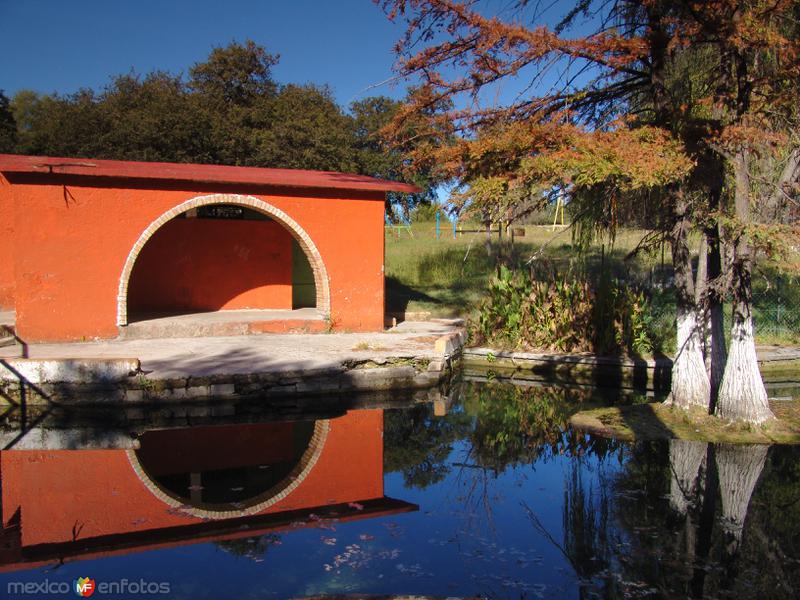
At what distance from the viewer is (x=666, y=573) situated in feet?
17.0

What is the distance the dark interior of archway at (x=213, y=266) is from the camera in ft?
52.5

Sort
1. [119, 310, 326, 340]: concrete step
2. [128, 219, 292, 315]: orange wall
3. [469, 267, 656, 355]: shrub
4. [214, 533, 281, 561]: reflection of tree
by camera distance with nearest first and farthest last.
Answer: [214, 533, 281, 561]: reflection of tree → [469, 267, 656, 355]: shrub → [119, 310, 326, 340]: concrete step → [128, 219, 292, 315]: orange wall

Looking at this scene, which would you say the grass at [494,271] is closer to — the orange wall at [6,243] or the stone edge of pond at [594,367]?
the stone edge of pond at [594,367]

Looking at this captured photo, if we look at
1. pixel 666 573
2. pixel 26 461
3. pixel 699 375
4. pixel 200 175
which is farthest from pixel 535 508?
pixel 200 175

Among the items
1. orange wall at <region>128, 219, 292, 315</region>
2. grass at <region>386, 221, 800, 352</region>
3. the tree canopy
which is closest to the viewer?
grass at <region>386, 221, 800, 352</region>

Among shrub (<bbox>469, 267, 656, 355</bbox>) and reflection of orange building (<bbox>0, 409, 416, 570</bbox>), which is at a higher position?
shrub (<bbox>469, 267, 656, 355</bbox>)

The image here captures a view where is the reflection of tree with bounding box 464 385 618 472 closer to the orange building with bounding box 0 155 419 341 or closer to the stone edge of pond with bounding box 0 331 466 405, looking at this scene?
the stone edge of pond with bounding box 0 331 466 405

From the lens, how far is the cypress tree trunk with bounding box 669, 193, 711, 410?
8688 mm

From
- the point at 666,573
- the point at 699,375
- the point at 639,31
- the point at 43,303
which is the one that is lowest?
the point at 666,573

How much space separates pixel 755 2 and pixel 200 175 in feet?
31.6

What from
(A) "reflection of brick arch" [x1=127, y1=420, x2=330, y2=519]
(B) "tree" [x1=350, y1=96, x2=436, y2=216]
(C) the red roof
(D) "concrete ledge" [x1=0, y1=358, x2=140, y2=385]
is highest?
(B) "tree" [x1=350, y1=96, x2=436, y2=216]

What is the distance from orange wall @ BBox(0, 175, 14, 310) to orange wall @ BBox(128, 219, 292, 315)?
2619 mm

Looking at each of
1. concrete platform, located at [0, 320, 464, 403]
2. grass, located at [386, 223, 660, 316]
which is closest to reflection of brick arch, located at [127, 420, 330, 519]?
concrete platform, located at [0, 320, 464, 403]

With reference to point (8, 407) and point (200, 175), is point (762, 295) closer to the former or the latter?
point (200, 175)
